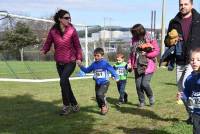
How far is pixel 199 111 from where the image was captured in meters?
5.49

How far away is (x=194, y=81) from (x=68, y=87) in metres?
3.97

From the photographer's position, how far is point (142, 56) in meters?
9.87

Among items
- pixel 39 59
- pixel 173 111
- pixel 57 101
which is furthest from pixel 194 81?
pixel 39 59

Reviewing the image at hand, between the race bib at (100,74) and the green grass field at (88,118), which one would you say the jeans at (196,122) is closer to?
the green grass field at (88,118)

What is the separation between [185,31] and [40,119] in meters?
3.05

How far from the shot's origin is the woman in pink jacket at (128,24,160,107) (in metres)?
9.66

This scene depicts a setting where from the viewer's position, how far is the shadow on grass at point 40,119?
751 cm

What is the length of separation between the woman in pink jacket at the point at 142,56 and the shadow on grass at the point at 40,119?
124 cm

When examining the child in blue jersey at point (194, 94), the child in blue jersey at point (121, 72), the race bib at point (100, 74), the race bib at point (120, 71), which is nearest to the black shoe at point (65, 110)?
the race bib at point (100, 74)

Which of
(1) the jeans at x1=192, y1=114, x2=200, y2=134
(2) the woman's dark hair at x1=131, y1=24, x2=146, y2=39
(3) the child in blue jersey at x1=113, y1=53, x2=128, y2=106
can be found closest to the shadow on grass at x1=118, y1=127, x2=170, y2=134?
(1) the jeans at x1=192, y1=114, x2=200, y2=134

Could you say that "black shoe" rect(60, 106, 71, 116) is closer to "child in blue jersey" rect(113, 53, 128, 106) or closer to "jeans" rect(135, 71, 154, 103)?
"jeans" rect(135, 71, 154, 103)

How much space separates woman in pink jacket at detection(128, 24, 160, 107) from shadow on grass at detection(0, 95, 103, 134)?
124 cm

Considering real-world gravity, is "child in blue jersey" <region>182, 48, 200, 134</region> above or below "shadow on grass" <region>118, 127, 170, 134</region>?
above

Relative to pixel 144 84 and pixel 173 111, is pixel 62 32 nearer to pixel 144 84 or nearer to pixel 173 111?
pixel 144 84
